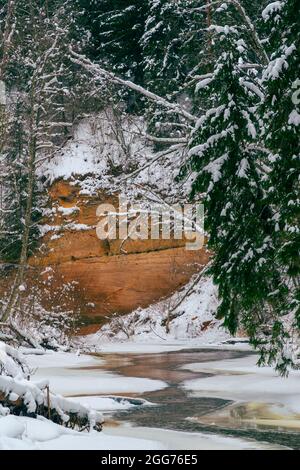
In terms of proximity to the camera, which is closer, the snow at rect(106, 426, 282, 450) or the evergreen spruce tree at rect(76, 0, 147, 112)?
the snow at rect(106, 426, 282, 450)

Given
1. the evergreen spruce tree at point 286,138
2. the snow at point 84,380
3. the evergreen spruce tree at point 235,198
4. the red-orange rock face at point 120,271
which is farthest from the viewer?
the red-orange rock face at point 120,271

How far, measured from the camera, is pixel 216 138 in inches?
418

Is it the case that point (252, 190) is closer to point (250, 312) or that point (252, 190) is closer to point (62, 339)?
point (250, 312)

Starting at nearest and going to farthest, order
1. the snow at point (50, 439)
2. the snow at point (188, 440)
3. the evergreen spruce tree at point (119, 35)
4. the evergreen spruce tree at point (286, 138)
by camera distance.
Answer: the snow at point (50, 439), the snow at point (188, 440), the evergreen spruce tree at point (286, 138), the evergreen spruce tree at point (119, 35)

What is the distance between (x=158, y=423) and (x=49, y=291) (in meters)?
20.9

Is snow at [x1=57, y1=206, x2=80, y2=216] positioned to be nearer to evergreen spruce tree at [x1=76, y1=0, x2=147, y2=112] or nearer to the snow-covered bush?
evergreen spruce tree at [x1=76, y1=0, x2=147, y2=112]

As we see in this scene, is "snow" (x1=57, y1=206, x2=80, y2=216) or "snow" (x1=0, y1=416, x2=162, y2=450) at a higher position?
"snow" (x1=57, y1=206, x2=80, y2=216)

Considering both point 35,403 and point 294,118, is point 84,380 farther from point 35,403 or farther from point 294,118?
point 294,118

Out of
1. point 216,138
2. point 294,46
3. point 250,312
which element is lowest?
point 250,312

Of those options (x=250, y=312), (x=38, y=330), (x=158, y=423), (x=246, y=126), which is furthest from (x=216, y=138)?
(x=38, y=330)

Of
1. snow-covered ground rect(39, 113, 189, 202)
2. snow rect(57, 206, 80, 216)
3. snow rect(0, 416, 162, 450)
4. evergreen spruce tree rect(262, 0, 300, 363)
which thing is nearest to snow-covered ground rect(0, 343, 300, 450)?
snow rect(0, 416, 162, 450)

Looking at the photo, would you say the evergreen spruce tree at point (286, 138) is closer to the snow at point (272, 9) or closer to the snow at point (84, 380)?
the snow at point (272, 9)

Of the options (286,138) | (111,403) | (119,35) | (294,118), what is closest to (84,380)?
(111,403)

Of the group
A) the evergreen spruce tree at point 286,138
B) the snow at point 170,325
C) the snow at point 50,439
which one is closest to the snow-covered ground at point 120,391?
the snow at point 50,439
